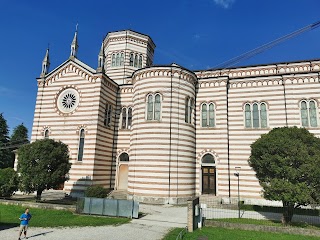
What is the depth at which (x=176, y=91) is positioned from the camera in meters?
21.8

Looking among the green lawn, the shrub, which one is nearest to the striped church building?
the shrub

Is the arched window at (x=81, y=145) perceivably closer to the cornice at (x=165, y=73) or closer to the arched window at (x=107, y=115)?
the arched window at (x=107, y=115)

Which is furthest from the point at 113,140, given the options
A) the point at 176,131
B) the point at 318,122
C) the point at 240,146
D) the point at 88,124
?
the point at 318,122

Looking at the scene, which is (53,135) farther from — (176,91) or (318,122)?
(318,122)

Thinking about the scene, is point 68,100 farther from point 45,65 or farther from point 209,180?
point 209,180

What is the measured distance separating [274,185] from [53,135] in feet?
66.7

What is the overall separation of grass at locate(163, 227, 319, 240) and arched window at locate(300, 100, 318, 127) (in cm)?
1227

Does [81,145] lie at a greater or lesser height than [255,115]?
lesser

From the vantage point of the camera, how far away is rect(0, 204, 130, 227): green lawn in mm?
13258

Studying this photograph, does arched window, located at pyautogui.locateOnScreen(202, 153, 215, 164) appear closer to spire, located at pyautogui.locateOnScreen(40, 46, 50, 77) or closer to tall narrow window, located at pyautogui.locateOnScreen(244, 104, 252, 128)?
tall narrow window, located at pyautogui.locateOnScreen(244, 104, 252, 128)

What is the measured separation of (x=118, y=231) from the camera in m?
12.0

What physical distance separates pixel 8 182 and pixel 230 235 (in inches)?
713

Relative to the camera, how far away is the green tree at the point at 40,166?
1769 centimetres

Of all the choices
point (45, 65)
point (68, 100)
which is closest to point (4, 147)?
point (45, 65)
